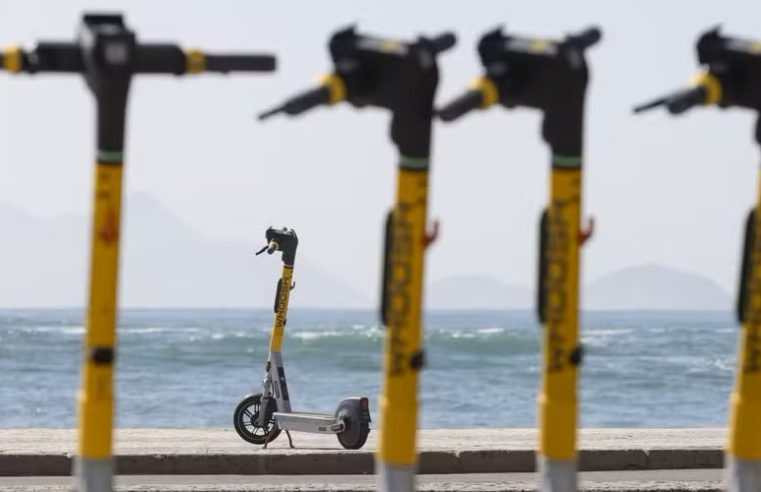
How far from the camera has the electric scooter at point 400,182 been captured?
9.45m

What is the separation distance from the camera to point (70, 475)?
16047mm

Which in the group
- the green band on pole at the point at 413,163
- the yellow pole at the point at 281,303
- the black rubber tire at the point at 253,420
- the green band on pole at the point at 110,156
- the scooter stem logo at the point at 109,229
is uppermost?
the green band on pole at the point at 110,156

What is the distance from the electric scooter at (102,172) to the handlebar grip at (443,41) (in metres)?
1.22

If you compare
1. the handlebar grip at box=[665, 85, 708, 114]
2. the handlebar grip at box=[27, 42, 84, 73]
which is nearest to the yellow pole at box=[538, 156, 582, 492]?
the handlebar grip at box=[665, 85, 708, 114]

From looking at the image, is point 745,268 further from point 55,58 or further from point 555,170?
point 55,58

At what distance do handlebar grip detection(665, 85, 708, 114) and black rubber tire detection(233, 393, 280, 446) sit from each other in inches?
340

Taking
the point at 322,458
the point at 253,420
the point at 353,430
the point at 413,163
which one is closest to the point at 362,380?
the point at 253,420

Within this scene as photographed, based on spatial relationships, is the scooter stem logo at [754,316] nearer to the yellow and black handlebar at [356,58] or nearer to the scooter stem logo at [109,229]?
the yellow and black handlebar at [356,58]

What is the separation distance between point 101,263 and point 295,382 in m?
58.0

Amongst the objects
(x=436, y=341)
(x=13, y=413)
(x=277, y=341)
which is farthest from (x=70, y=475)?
(x=436, y=341)

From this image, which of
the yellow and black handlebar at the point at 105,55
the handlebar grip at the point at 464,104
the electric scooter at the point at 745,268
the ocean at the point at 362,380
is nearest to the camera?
the yellow and black handlebar at the point at 105,55

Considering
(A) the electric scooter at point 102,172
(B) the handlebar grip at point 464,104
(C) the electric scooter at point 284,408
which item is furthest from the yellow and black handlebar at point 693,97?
(C) the electric scooter at point 284,408

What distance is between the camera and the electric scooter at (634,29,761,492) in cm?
977

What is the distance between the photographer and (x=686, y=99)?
9.55 m
